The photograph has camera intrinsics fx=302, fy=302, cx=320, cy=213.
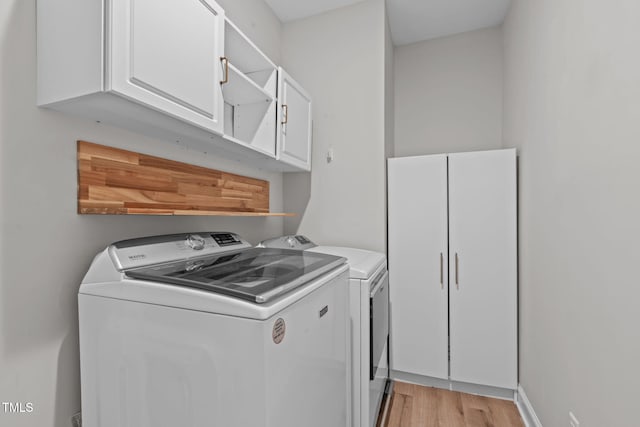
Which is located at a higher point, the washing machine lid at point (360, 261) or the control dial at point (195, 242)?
the control dial at point (195, 242)

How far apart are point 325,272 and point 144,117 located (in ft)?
2.90

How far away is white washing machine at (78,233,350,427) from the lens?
0.79 metres

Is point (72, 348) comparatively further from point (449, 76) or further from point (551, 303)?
point (449, 76)

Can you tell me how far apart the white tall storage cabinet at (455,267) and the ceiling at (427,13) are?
1.24m

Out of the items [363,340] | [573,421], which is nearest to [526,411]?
[573,421]

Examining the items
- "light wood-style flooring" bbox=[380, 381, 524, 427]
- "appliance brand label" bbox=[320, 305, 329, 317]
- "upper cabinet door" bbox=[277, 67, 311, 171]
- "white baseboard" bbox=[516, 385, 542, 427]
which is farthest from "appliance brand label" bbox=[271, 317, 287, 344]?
"white baseboard" bbox=[516, 385, 542, 427]

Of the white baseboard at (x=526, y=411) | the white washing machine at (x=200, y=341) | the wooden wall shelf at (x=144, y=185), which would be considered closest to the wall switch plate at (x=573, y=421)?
the white baseboard at (x=526, y=411)

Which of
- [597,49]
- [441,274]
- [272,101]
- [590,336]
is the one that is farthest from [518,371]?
[272,101]

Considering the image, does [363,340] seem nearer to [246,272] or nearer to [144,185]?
[246,272]

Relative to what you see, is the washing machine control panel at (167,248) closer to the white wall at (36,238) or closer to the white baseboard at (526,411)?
the white wall at (36,238)

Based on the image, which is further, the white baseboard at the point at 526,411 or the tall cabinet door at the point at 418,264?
the tall cabinet door at the point at 418,264

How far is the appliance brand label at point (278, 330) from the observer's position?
0.81 meters

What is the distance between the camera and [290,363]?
89 centimetres

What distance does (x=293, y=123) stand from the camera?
2.01 meters
